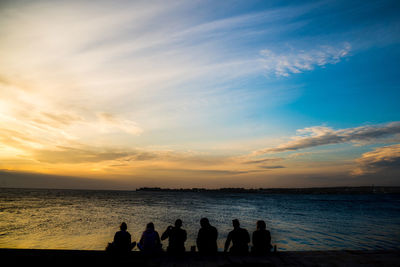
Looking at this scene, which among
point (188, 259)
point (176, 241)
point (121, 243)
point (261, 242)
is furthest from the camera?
point (261, 242)

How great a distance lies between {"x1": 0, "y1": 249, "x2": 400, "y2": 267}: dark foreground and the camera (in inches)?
302

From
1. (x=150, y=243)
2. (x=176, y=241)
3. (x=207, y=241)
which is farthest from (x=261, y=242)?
(x=150, y=243)

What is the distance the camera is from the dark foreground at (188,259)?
25.2ft

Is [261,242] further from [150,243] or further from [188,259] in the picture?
[150,243]

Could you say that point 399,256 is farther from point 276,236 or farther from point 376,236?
point 376,236

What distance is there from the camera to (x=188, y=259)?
26.7 ft

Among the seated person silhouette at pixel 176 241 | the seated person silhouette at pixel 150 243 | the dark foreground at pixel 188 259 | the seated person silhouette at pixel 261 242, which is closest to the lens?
the dark foreground at pixel 188 259

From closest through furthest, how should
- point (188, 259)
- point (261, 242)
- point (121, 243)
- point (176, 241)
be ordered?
point (188, 259) → point (121, 243) → point (176, 241) → point (261, 242)

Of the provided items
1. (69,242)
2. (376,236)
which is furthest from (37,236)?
(376,236)

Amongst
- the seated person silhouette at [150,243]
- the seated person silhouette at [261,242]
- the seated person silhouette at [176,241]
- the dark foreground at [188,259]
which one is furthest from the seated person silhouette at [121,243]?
the seated person silhouette at [261,242]

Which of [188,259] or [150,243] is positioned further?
[150,243]

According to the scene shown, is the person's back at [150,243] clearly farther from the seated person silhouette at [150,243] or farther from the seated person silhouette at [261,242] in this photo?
the seated person silhouette at [261,242]

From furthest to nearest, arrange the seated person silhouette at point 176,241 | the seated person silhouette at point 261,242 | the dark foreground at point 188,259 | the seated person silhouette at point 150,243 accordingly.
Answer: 1. the seated person silhouette at point 261,242
2. the seated person silhouette at point 176,241
3. the seated person silhouette at point 150,243
4. the dark foreground at point 188,259

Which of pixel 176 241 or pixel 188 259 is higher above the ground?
pixel 176 241
